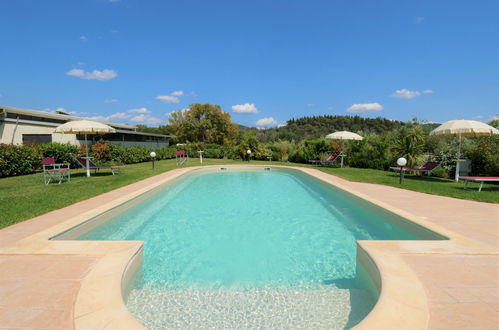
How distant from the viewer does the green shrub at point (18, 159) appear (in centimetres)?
895

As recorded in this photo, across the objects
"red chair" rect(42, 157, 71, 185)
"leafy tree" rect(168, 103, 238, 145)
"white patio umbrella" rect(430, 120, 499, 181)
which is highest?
"leafy tree" rect(168, 103, 238, 145)

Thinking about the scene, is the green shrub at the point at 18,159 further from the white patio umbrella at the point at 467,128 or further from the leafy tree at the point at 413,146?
the leafy tree at the point at 413,146

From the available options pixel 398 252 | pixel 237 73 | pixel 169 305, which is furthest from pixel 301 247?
pixel 237 73

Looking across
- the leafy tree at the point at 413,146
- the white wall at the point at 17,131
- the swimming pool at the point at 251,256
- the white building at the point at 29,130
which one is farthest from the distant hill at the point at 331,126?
the swimming pool at the point at 251,256

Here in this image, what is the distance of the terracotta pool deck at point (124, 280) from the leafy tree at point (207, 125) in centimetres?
2942

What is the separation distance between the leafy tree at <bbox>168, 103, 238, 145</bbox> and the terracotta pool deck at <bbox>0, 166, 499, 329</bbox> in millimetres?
29420

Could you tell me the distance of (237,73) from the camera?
26031 mm

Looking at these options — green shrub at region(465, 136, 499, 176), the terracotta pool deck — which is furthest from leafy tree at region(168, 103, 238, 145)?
the terracotta pool deck

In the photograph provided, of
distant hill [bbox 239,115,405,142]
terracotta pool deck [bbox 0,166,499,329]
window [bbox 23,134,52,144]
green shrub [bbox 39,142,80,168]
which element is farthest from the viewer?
distant hill [bbox 239,115,405,142]

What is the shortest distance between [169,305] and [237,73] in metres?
26.2

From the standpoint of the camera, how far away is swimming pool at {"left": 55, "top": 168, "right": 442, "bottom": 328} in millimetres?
2275

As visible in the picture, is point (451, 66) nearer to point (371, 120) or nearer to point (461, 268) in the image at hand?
point (461, 268)

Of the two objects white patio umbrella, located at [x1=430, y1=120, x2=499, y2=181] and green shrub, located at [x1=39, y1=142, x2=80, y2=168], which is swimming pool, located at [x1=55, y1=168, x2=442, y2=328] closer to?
white patio umbrella, located at [x1=430, y1=120, x2=499, y2=181]

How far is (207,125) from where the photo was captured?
32719 mm
